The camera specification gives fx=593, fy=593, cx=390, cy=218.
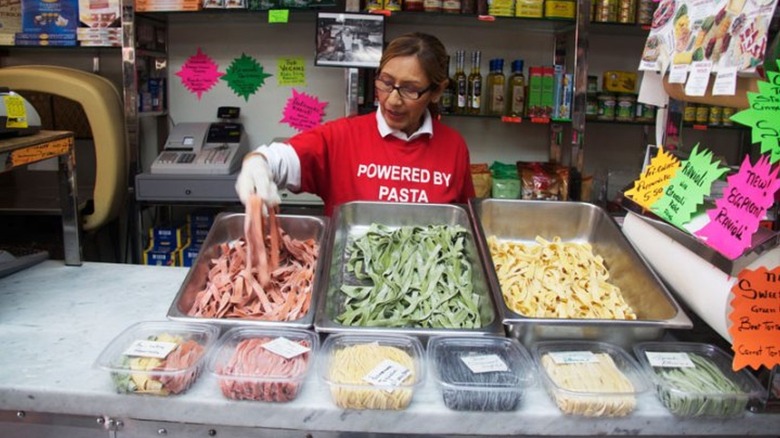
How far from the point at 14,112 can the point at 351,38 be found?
1.81m

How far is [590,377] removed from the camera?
44.8 inches

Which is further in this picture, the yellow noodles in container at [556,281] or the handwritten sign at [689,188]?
the yellow noodles in container at [556,281]

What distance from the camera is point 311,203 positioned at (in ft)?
11.6

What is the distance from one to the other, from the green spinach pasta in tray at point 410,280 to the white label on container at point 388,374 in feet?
0.70

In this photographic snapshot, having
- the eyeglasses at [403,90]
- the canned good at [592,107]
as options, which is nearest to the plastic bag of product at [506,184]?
the canned good at [592,107]

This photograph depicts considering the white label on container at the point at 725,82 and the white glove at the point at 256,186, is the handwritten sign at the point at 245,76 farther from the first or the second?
the white label on container at the point at 725,82

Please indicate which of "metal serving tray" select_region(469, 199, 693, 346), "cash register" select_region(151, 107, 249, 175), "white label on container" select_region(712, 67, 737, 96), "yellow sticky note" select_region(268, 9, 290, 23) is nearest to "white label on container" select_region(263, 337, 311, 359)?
"metal serving tray" select_region(469, 199, 693, 346)

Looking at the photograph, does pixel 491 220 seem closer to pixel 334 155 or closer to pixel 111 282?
pixel 334 155

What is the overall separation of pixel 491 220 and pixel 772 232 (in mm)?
984

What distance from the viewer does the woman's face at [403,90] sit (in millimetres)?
2146

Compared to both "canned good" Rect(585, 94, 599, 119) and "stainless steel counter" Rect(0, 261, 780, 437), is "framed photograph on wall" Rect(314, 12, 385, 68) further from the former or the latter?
"stainless steel counter" Rect(0, 261, 780, 437)

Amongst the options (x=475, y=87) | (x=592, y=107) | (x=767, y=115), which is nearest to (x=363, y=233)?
(x=767, y=115)

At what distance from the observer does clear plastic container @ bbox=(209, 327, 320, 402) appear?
1.10m

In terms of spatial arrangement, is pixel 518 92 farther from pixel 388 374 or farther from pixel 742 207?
pixel 388 374
